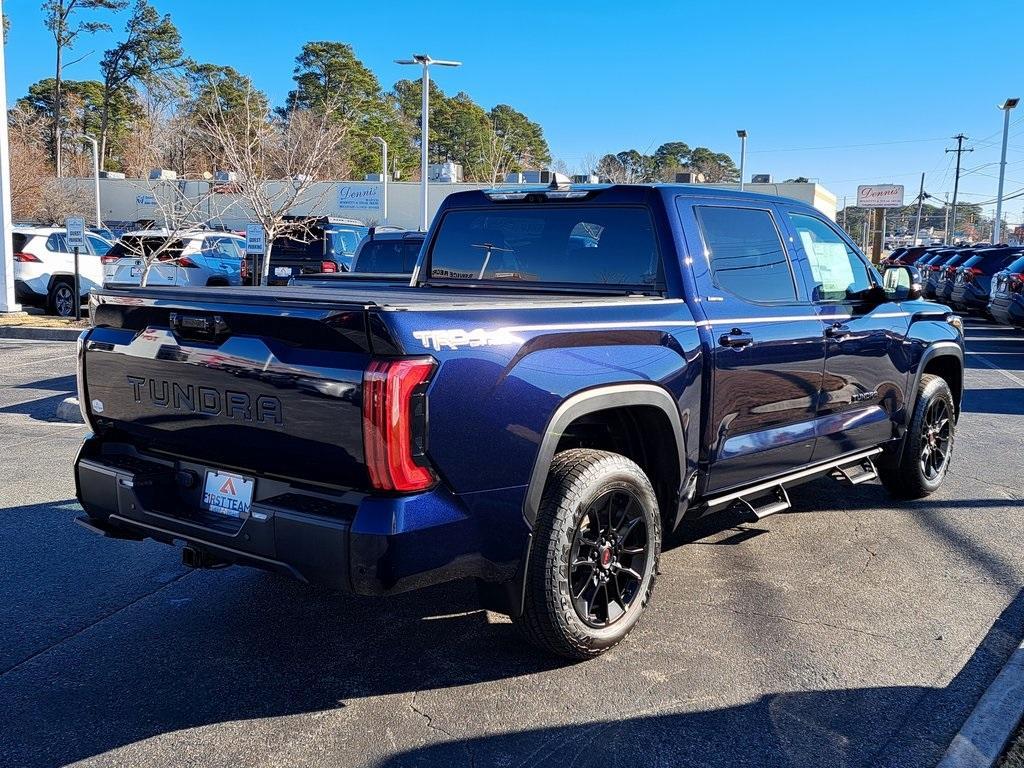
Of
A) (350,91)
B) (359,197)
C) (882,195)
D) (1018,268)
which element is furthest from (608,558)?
(350,91)

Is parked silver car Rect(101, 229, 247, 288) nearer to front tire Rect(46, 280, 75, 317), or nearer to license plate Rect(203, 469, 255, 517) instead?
front tire Rect(46, 280, 75, 317)

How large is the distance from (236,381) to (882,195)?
57281 mm

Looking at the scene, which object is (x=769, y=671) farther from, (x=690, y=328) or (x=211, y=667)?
(x=211, y=667)

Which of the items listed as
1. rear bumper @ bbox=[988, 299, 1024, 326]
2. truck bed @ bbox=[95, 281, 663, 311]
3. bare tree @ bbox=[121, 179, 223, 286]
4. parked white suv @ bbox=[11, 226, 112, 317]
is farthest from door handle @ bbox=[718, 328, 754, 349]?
parked white suv @ bbox=[11, 226, 112, 317]

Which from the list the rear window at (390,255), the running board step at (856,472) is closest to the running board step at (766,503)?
the running board step at (856,472)

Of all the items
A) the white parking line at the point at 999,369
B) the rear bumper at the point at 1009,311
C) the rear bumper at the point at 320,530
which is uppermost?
the rear bumper at the point at 1009,311

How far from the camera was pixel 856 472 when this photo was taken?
18.6 feet

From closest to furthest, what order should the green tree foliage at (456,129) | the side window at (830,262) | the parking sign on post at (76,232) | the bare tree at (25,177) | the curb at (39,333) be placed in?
the side window at (830,262) < the curb at (39,333) < the parking sign on post at (76,232) < the bare tree at (25,177) < the green tree foliage at (456,129)

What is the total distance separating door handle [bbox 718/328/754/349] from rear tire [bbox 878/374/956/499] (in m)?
2.19

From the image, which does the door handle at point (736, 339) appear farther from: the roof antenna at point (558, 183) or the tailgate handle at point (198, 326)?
the tailgate handle at point (198, 326)

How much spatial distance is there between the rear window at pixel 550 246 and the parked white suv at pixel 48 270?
14.1 m

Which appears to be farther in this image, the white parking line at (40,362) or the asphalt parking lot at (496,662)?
the white parking line at (40,362)

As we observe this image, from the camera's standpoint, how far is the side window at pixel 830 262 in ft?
17.4

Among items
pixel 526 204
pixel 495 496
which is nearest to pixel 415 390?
pixel 495 496
